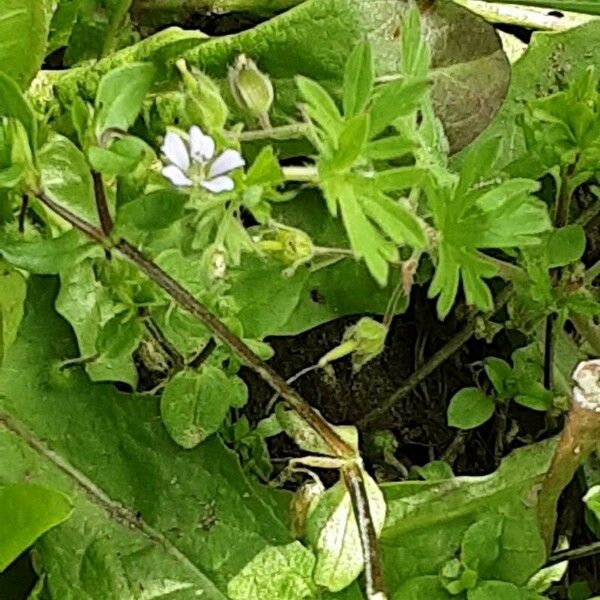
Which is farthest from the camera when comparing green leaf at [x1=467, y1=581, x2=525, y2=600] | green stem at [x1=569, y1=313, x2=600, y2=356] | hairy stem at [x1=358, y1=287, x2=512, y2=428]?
hairy stem at [x1=358, y1=287, x2=512, y2=428]

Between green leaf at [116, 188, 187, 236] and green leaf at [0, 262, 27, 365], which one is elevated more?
green leaf at [116, 188, 187, 236]

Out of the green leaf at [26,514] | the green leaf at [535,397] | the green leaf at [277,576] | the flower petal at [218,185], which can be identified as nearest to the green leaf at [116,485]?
the green leaf at [277,576]

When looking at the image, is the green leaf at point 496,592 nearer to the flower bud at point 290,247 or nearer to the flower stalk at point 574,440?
the flower stalk at point 574,440

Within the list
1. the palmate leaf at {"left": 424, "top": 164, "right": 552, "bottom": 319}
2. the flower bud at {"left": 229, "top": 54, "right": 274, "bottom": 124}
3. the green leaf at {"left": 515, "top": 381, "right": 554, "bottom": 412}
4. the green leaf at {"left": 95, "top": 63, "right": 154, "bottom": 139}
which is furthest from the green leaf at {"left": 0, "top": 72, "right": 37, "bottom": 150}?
the green leaf at {"left": 515, "top": 381, "right": 554, "bottom": 412}

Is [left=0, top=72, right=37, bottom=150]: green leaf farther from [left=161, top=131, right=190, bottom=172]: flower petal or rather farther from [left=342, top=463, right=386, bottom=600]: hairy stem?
[left=342, top=463, right=386, bottom=600]: hairy stem

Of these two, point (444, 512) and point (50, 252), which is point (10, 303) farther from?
point (444, 512)

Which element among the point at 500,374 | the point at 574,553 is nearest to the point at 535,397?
the point at 500,374
